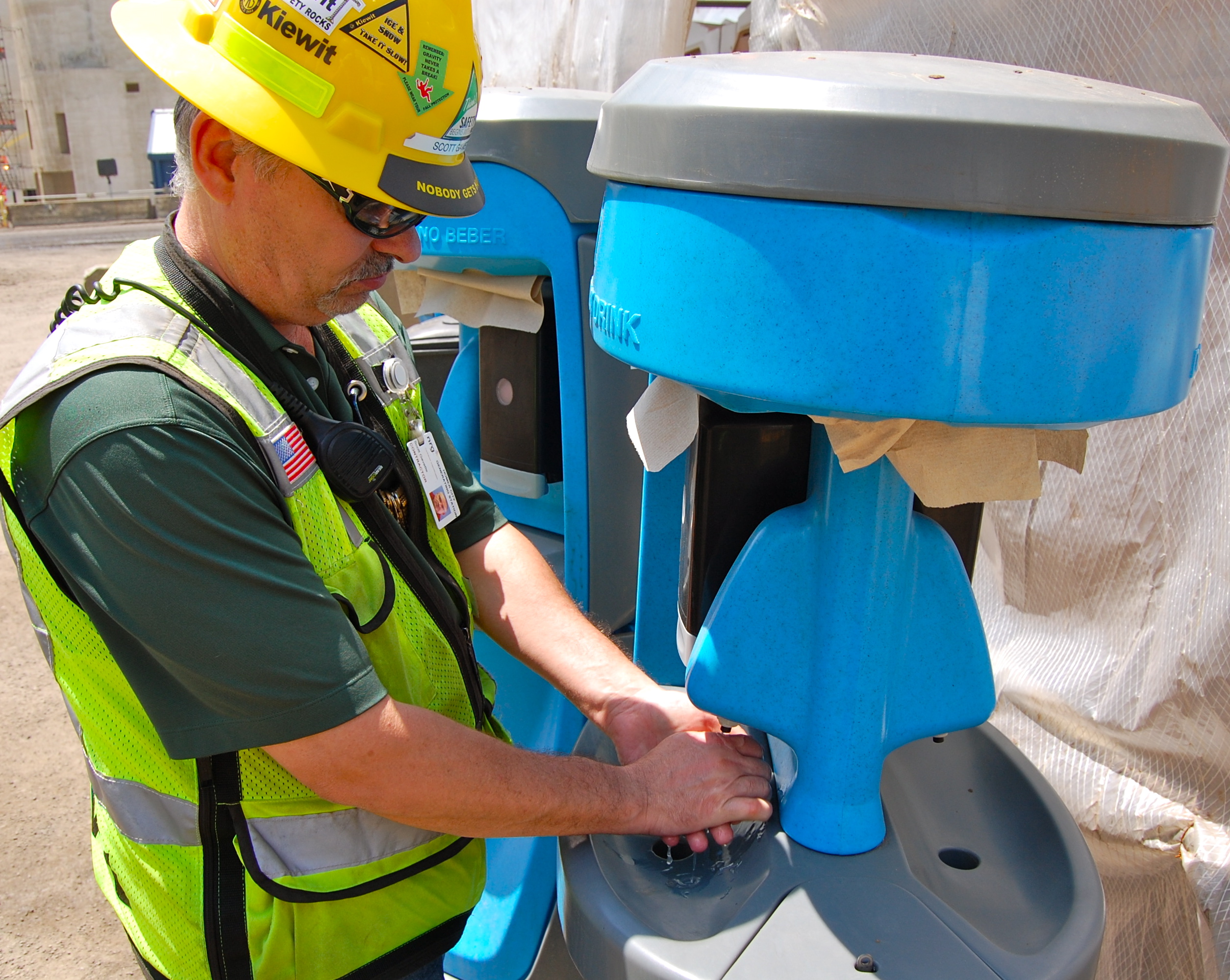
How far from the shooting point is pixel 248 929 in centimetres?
108

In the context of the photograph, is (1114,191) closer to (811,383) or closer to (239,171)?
(811,383)

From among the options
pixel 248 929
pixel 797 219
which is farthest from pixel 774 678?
pixel 248 929

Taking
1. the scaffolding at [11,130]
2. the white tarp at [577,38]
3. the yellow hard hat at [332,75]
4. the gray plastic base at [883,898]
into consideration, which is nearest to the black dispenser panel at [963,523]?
the gray plastic base at [883,898]

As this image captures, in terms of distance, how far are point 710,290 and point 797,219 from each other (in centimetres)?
9

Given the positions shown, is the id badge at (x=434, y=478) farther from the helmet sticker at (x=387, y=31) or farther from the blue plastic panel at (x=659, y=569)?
the helmet sticker at (x=387, y=31)

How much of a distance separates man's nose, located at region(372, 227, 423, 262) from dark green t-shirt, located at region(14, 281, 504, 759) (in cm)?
27

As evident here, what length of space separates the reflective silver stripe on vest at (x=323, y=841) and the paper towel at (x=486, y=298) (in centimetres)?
89

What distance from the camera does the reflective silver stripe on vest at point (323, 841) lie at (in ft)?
3.52

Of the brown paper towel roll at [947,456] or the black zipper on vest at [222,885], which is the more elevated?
the brown paper towel roll at [947,456]

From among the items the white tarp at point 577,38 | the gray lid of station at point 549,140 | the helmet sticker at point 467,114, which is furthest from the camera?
the white tarp at point 577,38

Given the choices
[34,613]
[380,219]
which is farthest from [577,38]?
[34,613]

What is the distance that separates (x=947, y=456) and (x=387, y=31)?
0.66 metres

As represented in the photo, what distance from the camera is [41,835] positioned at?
2.55 metres

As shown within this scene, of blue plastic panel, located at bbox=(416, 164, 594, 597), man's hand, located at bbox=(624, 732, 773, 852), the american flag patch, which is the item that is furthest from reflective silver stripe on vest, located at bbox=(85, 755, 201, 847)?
blue plastic panel, located at bbox=(416, 164, 594, 597)
